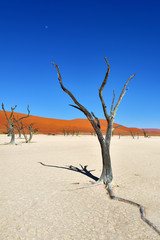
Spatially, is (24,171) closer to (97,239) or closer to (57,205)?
(57,205)

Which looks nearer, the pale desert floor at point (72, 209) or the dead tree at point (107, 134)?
the pale desert floor at point (72, 209)

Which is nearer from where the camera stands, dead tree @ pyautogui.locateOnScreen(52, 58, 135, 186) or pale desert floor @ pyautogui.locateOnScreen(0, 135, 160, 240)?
pale desert floor @ pyautogui.locateOnScreen(0, 135, 160, 240)

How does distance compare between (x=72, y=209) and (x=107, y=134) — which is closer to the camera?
(x=72, y=209)

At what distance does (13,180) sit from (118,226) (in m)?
3.95

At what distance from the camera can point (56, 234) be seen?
108 inches

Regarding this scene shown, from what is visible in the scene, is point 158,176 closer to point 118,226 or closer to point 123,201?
point 123,201

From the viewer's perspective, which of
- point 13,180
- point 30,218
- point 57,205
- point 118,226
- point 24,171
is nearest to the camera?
point 118,226

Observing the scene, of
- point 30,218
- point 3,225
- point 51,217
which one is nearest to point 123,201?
point 51,217

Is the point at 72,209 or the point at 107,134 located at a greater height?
the point at 107,134

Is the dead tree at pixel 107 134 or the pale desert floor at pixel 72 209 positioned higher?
the dead tree at pixel 107 134

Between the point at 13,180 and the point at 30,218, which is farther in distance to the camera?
the point at 13,180

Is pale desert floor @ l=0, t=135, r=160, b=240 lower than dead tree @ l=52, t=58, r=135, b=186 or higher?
lower

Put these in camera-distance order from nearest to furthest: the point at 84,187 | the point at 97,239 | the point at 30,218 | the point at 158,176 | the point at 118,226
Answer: the point at 97,239 < the point at 118,226 < the point at 30,218 < the point at 84,187 < the point at 158,176

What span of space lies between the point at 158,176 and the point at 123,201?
9.83 ft
